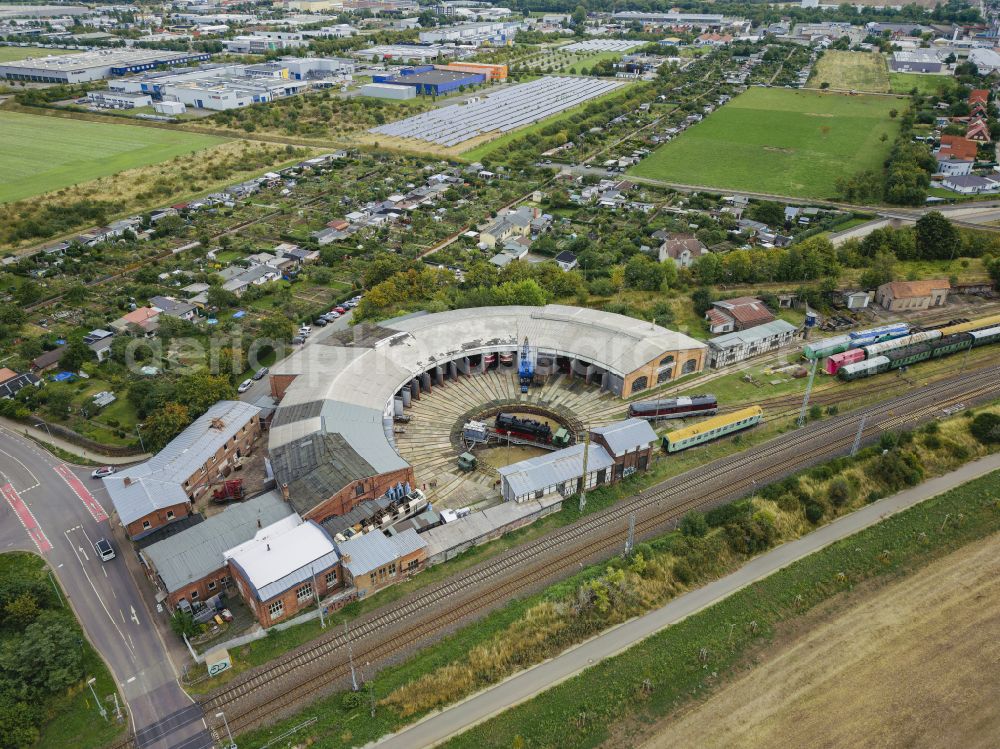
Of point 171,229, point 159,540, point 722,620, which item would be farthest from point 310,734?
point 171,229

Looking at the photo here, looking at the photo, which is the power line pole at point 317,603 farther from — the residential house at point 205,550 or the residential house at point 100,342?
the residential house at point 100,342

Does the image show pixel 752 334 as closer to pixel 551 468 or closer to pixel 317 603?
pixel 551 468

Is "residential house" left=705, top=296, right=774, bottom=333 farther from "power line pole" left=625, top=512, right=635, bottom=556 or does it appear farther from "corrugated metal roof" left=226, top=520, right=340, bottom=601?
"corrugated metal roof" left=226, top=520, right=340, bottom=601

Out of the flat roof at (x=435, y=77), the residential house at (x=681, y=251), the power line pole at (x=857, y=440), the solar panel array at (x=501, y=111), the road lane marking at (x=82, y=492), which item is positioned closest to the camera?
the road lane marking at (x=82, y=492)

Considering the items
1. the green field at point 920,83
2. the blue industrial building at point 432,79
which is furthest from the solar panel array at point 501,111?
the green field at point 920,83

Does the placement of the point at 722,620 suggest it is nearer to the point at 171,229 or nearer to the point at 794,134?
the point at 171,229

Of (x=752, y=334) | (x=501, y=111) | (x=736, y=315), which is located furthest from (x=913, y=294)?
(x=501, y=111)
